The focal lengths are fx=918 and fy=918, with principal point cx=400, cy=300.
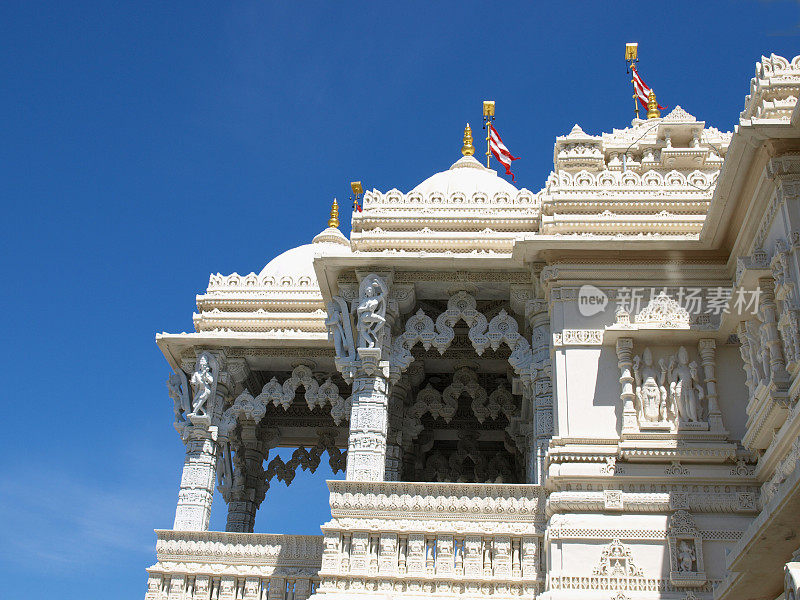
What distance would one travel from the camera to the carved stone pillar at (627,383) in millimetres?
13180

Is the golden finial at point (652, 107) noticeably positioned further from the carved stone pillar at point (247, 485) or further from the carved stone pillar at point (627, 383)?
the carved stone pillar at point (247, 485)

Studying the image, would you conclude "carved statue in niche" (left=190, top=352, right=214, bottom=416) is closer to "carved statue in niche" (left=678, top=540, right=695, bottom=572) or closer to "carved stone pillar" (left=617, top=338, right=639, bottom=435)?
"carved stone pillar" (left=617, top=338, right=639, bottom=435)

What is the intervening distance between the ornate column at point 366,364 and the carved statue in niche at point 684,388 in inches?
176

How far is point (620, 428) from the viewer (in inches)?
524

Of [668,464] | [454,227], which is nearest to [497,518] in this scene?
[668,464]

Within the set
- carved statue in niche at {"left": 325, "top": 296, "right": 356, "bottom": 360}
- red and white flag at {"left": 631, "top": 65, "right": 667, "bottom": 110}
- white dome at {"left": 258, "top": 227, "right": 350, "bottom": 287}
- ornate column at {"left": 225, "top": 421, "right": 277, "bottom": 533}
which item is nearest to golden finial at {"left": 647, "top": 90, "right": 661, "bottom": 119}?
red and white flag at {"left": 631, "top": 65, "right": 667, "bottom": 110}

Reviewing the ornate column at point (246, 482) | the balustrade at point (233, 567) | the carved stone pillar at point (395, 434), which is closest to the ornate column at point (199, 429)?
the balustrade at point (233, 567)

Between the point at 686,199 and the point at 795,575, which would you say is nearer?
the point at 795,575

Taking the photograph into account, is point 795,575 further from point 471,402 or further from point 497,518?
point 471,402

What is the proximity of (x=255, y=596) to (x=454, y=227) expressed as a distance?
709 centimetres

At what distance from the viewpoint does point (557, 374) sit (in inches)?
543

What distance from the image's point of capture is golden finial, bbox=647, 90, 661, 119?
21.1 m

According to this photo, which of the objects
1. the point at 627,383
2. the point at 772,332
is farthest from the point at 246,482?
the point at 772,332

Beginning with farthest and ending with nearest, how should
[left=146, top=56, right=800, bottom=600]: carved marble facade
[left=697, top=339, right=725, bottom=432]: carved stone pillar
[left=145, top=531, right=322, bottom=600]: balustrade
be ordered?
[left=145, top=531, right=322, bottom=600]: balustrade
[left=697, top=339, right=725, bottom=432]: carved stone pillar
[left=146, top=56, right=800, bottom=600]: carved marble facade
